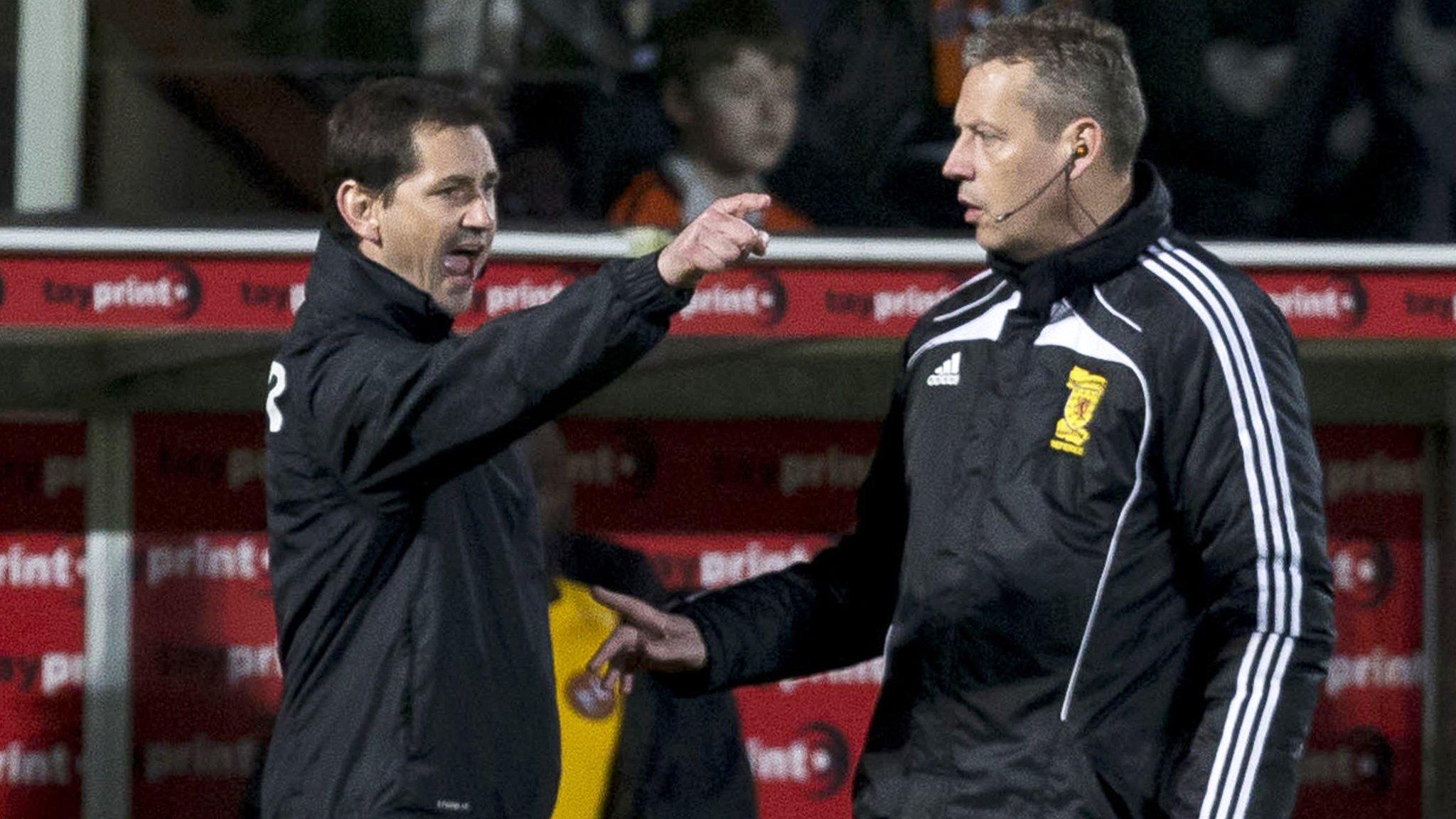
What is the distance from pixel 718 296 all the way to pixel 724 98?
590 millimetres

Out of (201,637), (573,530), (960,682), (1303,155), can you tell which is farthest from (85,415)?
(960,682)

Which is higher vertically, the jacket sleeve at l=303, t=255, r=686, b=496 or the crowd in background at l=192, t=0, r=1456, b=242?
the crowd in background at l=192, t=0, r=1456, b=242

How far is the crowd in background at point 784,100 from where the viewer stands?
4.72 m

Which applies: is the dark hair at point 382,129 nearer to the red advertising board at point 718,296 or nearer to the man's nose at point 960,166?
the man's nose at point 960,166

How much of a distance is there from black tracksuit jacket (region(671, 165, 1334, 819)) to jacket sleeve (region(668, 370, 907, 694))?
0.59 ft

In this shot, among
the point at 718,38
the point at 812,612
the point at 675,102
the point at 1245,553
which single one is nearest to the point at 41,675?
the point at 675,102

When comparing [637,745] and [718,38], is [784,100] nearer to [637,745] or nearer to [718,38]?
[718,38]

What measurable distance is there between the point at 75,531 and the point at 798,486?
4.95 ft

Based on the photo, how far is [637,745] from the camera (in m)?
4.05

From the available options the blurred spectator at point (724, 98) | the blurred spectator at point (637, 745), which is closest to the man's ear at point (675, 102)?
the blurred spectator at point (724, 98)

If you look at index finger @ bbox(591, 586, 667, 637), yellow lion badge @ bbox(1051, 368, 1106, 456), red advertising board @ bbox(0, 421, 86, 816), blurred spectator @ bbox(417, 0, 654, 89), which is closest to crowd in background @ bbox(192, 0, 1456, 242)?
blurred spectator @ bbox(417, 0, 654, 89)

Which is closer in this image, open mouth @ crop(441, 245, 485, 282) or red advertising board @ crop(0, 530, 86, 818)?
open mouth @ crop(441, 245, 485, 282)

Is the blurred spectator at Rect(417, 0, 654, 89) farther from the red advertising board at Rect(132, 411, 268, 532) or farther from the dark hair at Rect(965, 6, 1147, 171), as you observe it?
the dark hair at Rect(965, 6, 1147, 171)

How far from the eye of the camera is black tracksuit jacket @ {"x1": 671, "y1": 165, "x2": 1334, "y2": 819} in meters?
2.44
